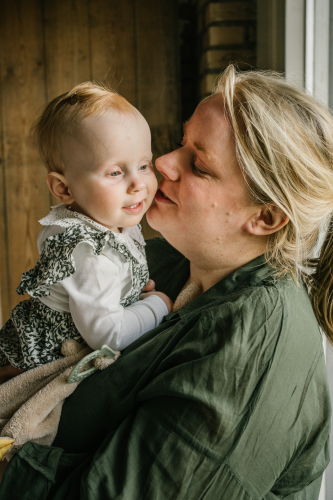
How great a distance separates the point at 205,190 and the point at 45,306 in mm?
540

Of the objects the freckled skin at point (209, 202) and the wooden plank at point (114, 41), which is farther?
the wooden plank at point (114, 41)

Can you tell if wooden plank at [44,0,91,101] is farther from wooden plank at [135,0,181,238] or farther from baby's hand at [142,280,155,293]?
baby's hand at [142,280,155,293]

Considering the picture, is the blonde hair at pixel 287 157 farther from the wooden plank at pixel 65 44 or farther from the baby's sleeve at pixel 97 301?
the wooden plank at pixel 65 44

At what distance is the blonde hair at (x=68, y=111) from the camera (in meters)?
1.11

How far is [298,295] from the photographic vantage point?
3.21 ft

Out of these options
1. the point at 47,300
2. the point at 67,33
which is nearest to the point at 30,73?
the point at 67,33

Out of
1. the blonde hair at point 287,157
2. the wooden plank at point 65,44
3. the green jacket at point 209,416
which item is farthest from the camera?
the wooden plank at point 65,44

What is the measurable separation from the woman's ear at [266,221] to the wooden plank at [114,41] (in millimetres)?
2007

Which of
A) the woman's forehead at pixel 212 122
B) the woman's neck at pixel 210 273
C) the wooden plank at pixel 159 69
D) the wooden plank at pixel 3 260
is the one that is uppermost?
the wooden plank at pixel 159 69

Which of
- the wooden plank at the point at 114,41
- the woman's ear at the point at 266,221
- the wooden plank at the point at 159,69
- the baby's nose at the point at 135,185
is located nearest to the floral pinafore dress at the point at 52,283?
the baby's nose at the point at 135,185

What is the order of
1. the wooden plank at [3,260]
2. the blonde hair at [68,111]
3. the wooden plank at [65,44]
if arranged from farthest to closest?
the wooden plank at [3,260], the wooden plank at [65,44], the blonde hair at [68,111]

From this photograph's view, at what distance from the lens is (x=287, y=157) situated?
99 centimetres

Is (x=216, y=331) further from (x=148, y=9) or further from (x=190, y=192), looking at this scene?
(x=148, y=9)

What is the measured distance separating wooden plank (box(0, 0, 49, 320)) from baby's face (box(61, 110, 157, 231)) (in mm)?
1891
